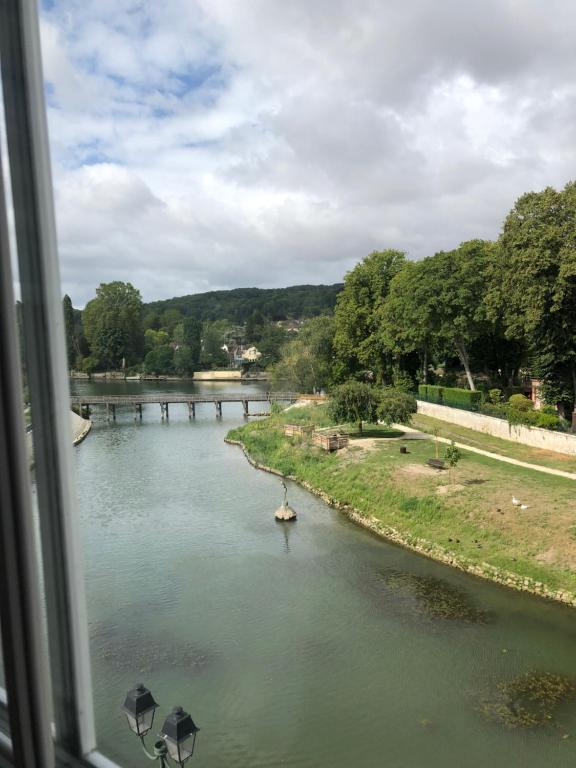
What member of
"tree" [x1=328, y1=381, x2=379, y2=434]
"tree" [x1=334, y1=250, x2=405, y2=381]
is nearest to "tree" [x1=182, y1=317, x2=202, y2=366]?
"tree" [x1=334, y1=250, x2=405, y2=381]

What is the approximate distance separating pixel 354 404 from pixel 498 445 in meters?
3.16

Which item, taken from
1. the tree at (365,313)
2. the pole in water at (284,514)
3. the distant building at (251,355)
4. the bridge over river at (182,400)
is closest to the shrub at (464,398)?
the tree at (365,313)

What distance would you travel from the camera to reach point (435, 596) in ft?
22.3

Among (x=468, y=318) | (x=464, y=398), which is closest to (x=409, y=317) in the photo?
(x=468, y=318)

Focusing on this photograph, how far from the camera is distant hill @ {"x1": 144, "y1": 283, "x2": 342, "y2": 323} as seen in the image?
139 feet

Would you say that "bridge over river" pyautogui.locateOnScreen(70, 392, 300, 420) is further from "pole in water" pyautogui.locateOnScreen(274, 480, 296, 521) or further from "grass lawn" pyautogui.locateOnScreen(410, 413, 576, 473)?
"pole in water" pyautogui.locateOnScreen(274, 480, 296, 521)

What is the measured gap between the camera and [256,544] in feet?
27.8

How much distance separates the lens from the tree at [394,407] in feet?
44.9

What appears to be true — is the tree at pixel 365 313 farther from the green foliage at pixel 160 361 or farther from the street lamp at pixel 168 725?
the street lamp at pixel 168 725

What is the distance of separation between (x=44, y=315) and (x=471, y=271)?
15264mm

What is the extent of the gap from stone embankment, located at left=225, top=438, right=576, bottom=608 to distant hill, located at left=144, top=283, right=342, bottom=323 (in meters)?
30.5

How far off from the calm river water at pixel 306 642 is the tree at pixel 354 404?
4.28m

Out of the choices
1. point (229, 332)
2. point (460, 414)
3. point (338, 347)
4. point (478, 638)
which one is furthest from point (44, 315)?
point (229, 332)

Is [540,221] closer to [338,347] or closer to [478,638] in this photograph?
[478,638]
